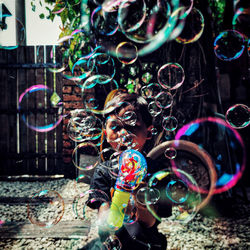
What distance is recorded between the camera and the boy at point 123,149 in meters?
1.35

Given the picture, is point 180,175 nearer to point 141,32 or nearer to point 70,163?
point 141,32

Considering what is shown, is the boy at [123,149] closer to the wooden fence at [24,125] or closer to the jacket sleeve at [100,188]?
the jacket sleeve at [100,188]

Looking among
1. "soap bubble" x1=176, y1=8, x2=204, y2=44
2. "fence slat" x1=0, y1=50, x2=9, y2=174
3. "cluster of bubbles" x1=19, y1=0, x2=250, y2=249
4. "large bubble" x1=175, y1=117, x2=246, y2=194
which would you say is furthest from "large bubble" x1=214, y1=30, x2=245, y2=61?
"fence slat" x1=0, y1=50, x2=9, y2=174

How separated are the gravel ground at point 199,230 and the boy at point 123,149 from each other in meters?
0.53

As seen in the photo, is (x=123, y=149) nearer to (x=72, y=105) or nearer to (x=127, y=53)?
(x=127, y=53)

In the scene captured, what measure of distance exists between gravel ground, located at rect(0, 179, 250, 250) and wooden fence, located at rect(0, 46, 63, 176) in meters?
1.18

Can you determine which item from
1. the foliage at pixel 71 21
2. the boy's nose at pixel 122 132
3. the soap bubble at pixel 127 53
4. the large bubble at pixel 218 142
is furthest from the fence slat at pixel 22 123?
the boy's nose at pixel 122 132

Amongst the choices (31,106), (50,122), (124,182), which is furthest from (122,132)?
(31,106)

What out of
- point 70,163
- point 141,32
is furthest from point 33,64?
point 141,32

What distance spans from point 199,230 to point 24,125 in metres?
3.27

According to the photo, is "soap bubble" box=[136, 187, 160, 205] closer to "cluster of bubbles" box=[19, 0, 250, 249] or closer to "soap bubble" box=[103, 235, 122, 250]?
"cluster of bubbles" box=[19, 0, 250, 249]

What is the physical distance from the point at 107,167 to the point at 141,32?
1251 mm

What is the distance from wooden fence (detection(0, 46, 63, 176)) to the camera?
3.71 metres

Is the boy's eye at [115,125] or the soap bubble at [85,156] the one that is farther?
the soap bubble at [85,156]
